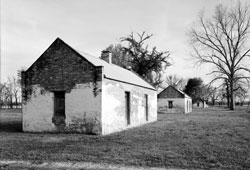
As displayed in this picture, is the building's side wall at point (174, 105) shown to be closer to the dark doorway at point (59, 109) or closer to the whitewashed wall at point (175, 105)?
the whitewashed wall at point (175, 105)

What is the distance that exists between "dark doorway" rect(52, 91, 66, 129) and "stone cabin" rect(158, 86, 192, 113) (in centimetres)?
2645

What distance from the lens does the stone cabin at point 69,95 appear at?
1200 cm

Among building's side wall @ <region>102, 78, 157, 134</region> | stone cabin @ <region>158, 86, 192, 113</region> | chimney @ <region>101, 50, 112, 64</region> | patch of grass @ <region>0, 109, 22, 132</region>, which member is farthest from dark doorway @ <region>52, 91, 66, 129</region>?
stone cabin @ <region>158, 86, 192, 113</region>

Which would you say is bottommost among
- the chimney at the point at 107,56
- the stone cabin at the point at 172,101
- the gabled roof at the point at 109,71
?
the stone cabin at the point at 172,101

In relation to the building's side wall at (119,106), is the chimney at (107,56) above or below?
above

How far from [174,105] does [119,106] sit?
2444 cm

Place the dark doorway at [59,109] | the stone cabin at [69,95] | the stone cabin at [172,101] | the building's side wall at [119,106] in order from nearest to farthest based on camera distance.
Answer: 1. the stone cabin at [69,95]
2. the building's side wall at [119,106]
3. the dark doorway at [59,109]
4. the stone cabin at [172,101]

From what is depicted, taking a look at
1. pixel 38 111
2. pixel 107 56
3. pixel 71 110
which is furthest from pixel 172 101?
pixel 38 111

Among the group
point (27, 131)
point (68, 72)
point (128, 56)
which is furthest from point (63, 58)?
point (128, 56)

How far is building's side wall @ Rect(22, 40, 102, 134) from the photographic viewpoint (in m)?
12.0

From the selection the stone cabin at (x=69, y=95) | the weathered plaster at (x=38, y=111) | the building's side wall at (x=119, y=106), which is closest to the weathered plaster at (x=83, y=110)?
the stone cabin at (x=69, y=95)

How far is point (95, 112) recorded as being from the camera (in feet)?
39.1

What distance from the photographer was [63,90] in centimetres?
1286

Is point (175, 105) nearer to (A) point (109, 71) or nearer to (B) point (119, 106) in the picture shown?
(B) point (119, 106)
